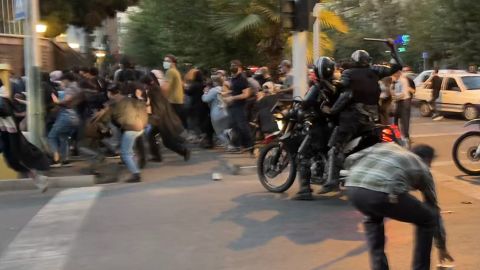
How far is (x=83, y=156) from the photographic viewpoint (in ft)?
37.2

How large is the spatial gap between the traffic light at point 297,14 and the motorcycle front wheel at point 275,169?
181 centimetres

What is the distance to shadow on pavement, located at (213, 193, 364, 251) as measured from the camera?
598cm

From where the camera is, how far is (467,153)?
30.0 ft

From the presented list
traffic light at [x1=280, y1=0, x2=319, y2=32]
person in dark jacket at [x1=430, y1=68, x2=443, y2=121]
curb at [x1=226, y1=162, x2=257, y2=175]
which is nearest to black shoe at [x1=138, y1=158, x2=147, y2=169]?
curb at [x1=226, y1=162, x2=257, y2=175]

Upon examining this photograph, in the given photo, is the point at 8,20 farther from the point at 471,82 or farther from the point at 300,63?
the point at 300,63

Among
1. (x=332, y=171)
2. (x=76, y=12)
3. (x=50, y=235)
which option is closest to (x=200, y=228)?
(x=50, y=235)

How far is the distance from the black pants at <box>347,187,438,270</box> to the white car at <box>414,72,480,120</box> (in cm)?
1522

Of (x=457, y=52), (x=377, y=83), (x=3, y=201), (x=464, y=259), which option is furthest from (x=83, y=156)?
(x=457, y=52)

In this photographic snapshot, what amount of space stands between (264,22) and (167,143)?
7.07m

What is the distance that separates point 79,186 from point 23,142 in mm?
1034

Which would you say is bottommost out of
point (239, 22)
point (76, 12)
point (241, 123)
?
point (241, 123)

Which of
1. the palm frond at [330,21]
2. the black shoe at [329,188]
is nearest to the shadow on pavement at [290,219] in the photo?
the black shoe at [329,188]

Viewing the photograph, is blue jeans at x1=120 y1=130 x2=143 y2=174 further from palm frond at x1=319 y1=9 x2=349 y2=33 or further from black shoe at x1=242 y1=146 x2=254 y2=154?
palm frond at x1=319 y1=9 x2=349 y2=33

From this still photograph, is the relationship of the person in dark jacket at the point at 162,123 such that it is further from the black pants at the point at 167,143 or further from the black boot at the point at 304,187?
the black boot at the point at 304,187
